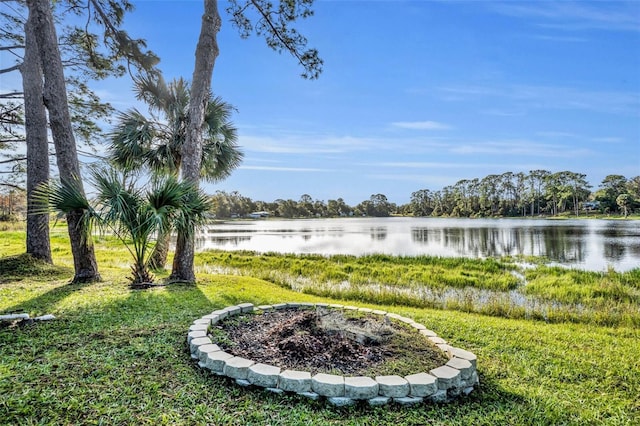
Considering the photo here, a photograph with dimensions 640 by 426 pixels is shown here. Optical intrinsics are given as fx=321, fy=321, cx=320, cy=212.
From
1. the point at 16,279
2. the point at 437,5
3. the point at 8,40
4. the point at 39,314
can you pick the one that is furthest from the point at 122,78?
A: the point at 437,5

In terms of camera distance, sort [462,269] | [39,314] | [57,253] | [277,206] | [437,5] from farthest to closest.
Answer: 1. [277,206]
2. [57,253]
3. [462,269]
4. [437,5]
5. [39,314]

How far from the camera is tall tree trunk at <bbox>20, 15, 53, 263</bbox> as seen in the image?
742cm

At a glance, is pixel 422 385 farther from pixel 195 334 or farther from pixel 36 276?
pixel 36 276

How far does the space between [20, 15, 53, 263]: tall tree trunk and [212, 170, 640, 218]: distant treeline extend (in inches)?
1568

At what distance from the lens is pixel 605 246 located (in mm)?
17000

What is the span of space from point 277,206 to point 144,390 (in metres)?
73.9

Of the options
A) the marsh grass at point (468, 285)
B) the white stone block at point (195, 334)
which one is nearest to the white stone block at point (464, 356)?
the white stone block at point (195, 334)

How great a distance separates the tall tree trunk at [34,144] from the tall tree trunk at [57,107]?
4.81 ft

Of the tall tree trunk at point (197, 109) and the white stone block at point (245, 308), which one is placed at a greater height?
the tall tree trunk at point (197, 109)

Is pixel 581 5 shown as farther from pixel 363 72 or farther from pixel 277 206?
pixel 277 206

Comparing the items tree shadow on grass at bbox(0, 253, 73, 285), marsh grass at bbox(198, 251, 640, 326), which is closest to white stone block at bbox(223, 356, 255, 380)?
Result: marsh grass at bbox(198, 251, 640, 326)

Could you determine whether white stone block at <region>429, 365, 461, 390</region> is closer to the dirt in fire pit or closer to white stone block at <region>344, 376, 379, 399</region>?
the dirt in fire pit

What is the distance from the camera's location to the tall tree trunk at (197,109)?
7.00 meters

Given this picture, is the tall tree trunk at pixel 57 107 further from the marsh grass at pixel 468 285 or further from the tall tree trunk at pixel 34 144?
the marsh grass at pixel 468 285
